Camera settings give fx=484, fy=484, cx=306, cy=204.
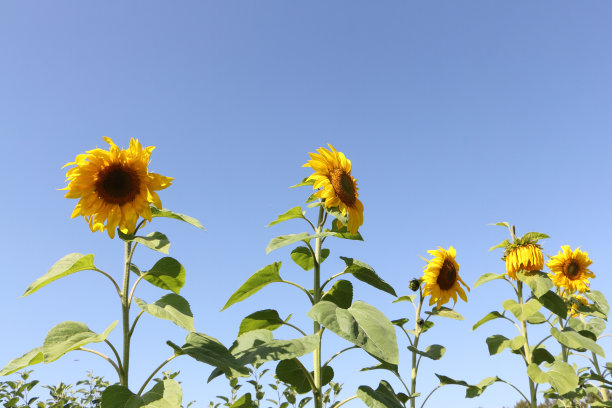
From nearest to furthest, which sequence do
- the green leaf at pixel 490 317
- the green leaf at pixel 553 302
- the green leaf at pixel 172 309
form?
the green leaf at pixel 172 309 < the green leaf at pixel 553 302 < the green leaf at pixel 490 317

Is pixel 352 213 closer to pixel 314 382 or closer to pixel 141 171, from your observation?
pixel 314 382

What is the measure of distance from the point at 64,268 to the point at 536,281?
3590mm

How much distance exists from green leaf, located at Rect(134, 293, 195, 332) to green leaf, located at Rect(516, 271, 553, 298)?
3.00 metres

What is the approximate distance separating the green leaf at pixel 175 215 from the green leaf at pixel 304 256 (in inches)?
33.2

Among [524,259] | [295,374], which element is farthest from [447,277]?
[295,374]

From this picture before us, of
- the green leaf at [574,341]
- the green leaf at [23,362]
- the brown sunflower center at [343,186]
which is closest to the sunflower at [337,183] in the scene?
the brown sunflower center at [343,186]

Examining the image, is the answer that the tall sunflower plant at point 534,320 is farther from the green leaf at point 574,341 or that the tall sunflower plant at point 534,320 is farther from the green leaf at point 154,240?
the green leaf at point 154,240

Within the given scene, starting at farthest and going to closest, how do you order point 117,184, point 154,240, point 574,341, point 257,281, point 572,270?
point 572,270, point 574,341, point 257,281, point 117,184, point 154,240

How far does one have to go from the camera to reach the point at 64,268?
85.4 inches

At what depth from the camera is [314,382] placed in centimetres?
253

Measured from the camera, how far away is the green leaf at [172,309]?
80.5 inches

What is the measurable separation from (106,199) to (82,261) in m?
0.40

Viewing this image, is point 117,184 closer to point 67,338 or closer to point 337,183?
point 67,338

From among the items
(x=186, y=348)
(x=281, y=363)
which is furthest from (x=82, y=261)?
(x=281, y=363)
